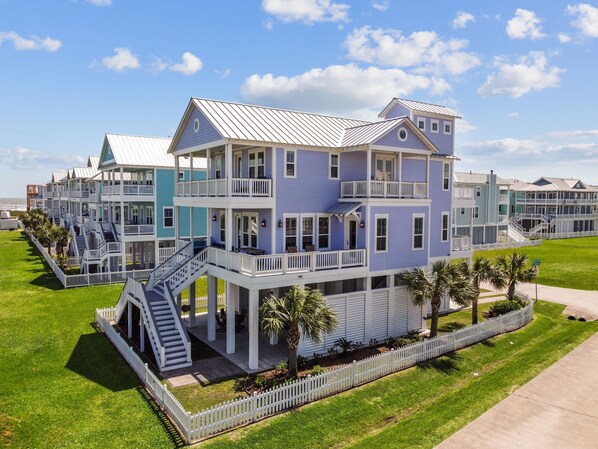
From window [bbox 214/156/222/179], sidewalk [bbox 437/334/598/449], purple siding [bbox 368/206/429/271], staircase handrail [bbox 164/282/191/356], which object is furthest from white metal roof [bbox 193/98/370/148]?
sidewalk [bbox 437/334/598/449]

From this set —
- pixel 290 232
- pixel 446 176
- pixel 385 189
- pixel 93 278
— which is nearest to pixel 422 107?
pixel 446 176

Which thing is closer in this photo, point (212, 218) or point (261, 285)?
point (261, 285)

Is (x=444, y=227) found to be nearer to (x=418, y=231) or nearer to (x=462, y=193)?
(x=418, y=231)

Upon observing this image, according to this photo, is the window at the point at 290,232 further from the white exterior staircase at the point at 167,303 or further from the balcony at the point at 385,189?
the white exterior staircase at the point at 167,303

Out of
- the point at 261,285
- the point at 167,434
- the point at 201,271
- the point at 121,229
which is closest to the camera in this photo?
the point at 167,434

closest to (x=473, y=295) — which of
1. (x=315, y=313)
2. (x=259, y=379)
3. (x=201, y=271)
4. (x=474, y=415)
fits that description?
(x=474, y=415)

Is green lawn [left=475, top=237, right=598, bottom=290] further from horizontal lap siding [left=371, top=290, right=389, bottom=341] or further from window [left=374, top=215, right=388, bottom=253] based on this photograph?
window [left=374, top=215, right=388, bottom=253]

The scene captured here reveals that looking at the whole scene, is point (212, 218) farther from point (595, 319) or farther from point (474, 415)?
point (595, 319)
